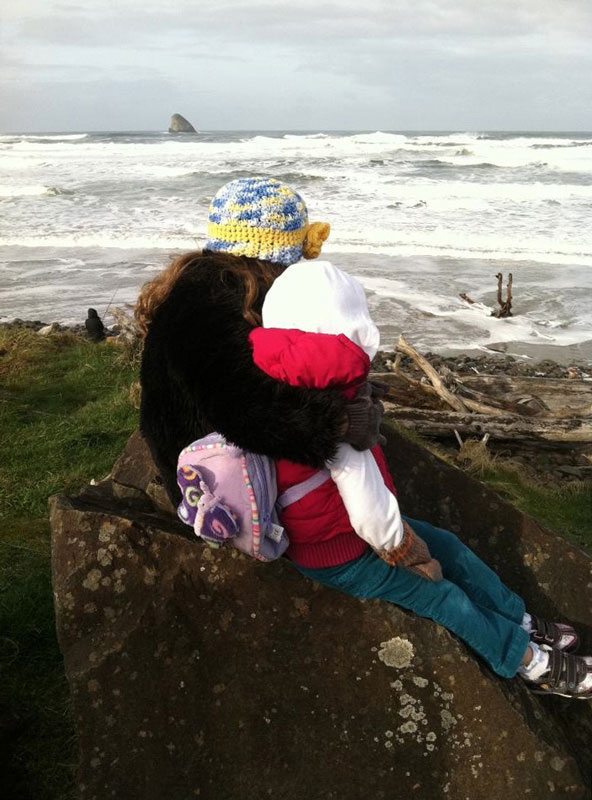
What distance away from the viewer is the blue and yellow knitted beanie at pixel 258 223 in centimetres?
270

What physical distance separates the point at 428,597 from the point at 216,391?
111 cm

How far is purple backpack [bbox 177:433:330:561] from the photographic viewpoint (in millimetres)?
2400

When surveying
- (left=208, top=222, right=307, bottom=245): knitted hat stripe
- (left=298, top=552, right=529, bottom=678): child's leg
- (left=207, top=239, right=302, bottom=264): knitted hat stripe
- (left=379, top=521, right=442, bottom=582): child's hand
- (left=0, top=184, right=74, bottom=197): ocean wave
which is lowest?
(left=0, top=184, right=74, bottom=197): ocean wave

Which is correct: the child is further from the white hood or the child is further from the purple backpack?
the purple backpack

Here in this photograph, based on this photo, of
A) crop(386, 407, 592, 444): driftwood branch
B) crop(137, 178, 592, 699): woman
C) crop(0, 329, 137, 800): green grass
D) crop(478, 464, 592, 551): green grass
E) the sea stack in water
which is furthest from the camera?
the sea stack in water

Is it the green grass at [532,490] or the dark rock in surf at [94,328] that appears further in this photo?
the dark rock in surf at [94,328]

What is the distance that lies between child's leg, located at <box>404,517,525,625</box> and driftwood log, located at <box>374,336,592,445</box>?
4097 millimetres

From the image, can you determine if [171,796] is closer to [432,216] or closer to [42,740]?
[42,740]

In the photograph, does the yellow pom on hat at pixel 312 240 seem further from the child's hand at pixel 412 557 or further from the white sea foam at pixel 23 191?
the white sea foam at pixel 23 191

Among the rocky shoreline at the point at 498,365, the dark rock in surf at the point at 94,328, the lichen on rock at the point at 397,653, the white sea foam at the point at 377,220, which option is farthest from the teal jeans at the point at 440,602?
the white sea foam at the point at 377,220

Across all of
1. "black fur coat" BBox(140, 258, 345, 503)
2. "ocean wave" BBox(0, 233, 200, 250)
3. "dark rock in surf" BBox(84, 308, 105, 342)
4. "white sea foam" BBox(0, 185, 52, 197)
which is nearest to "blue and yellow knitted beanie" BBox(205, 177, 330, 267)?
"black fur coat" BBox(140, 258, 345, 503)

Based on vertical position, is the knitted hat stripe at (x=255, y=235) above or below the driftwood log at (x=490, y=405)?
above

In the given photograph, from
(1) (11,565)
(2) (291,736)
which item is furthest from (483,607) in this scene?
(1) (11,565)

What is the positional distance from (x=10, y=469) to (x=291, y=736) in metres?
3.83
